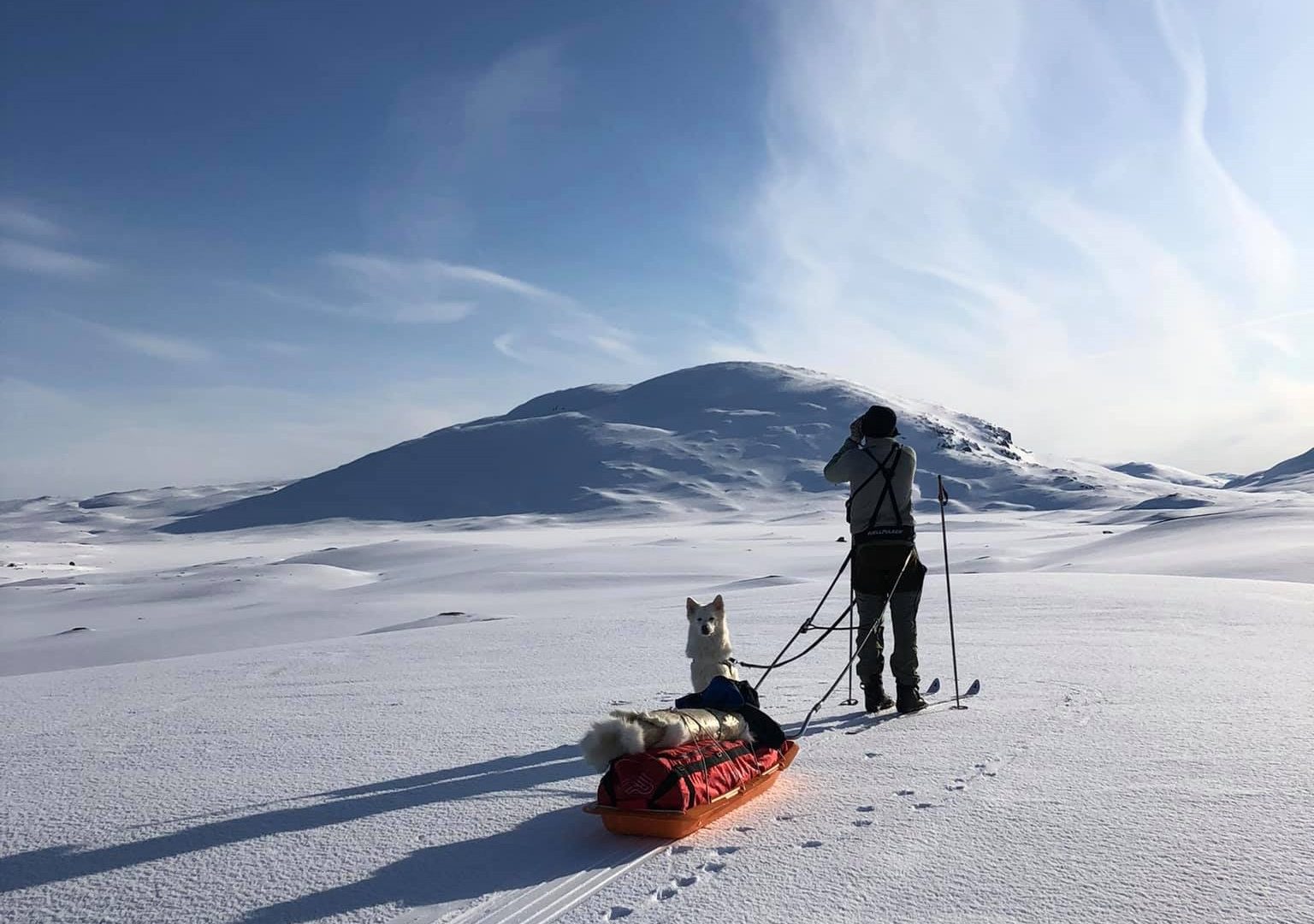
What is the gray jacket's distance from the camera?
577 cm

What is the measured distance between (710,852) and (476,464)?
12439 centimetres

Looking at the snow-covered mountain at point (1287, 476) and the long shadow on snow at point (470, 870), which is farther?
the snow-covered mountain at point (1287, 476)

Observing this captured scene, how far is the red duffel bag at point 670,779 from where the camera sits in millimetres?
3391

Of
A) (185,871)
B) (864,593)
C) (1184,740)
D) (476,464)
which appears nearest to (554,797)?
(185,871)

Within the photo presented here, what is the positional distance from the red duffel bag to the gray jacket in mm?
2436

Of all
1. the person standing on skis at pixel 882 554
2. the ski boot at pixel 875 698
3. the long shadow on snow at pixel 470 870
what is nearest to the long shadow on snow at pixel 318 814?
the long shadow on snow at pixel 470 870

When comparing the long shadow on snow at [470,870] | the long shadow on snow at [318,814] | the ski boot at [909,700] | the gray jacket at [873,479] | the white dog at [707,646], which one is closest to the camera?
the long shadow on snow at [470,870]

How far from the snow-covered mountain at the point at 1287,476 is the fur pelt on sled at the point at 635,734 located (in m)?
127

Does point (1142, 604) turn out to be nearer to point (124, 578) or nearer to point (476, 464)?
point (124, 578)

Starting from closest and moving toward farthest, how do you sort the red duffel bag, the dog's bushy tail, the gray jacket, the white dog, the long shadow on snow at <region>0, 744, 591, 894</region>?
the long shadow on snow at <region>0, 744, 591, 894</region> < the red duffel bag < the dog's bushy tail < the white dog < the gray jacket

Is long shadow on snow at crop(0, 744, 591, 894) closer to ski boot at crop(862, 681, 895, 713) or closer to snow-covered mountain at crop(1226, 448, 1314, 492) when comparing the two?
ski boot at crop(862, 681, 895, 713)

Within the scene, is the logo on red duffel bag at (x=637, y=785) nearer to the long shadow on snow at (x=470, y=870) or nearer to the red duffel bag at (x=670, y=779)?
the red duffel bag at (x=670, y=779)

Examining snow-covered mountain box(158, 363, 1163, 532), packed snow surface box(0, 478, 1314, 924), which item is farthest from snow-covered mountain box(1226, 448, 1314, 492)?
packed snow surface box(0, 478, 1314, 924)

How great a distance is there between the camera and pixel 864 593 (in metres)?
5.86
